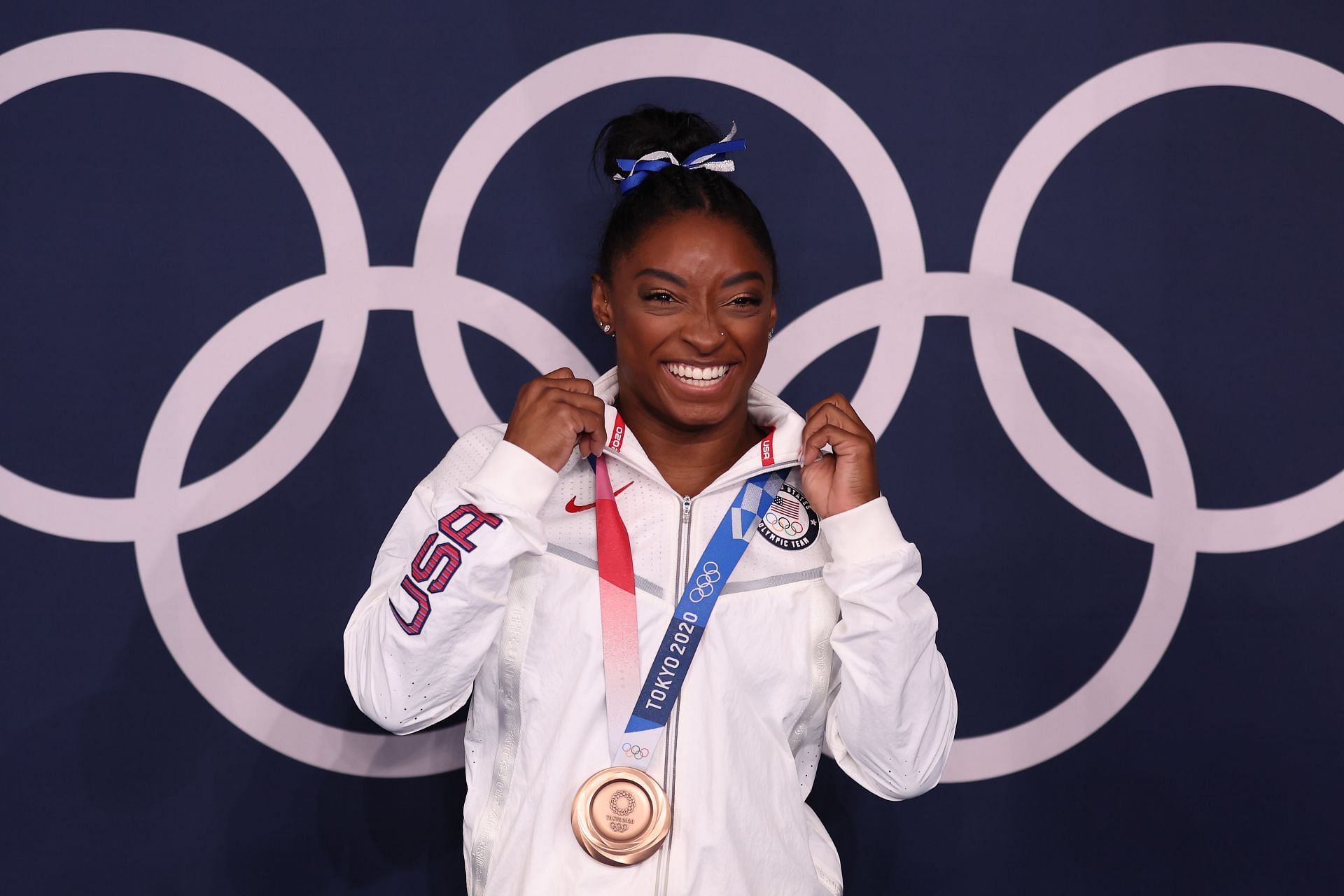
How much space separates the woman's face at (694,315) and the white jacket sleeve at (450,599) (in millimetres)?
267

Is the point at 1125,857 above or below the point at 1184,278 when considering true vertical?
below

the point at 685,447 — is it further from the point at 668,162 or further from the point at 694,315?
the point at 668,162

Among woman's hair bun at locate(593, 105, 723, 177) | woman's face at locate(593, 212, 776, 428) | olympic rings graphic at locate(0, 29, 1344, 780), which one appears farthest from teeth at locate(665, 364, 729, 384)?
olympic rings graphic at locate(0, 29, 1344, 780)

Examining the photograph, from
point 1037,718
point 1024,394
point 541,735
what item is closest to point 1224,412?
point 1024,394

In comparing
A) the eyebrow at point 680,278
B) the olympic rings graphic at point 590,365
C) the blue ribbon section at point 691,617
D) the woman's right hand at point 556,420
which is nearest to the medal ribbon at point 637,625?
the blue ribbon section at point 691,617

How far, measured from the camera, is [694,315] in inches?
70.7

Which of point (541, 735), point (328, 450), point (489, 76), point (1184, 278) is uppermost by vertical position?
point (489, 76)

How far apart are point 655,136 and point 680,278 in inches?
12.3

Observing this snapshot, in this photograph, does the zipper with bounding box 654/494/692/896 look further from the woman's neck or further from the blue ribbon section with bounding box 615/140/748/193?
the blue ribbon section with bounding box 615/140/748/193

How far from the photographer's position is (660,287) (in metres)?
1.80

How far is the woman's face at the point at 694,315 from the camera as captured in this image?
1.79 metres

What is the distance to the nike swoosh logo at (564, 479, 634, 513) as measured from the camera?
1842 millimetres

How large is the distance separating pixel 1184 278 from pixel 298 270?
186 cm

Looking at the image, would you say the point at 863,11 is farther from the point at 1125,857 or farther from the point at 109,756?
the point at 109,756
